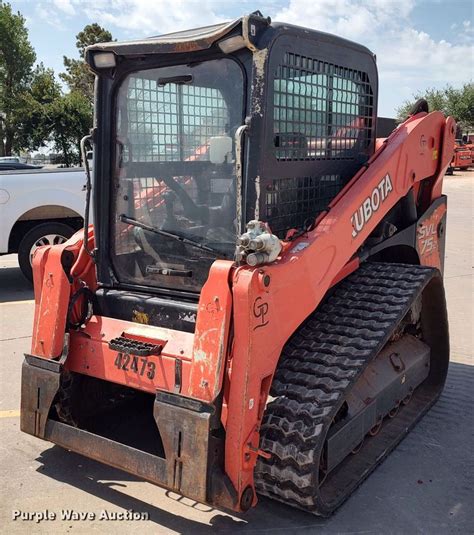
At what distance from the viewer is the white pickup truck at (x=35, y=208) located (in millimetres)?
8305

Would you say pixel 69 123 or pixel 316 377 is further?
pixel 69 123

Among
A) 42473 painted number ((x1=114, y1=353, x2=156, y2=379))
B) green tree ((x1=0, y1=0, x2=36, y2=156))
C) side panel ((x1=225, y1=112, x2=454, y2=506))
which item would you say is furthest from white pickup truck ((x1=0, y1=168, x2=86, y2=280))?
green tree ((x1=0, y1=0, x2=36, y2=156))

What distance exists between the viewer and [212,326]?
294 cm

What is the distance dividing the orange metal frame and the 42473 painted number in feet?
0.08

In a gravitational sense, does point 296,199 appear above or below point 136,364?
above

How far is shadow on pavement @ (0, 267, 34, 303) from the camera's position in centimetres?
835

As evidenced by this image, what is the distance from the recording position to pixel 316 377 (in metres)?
3.19

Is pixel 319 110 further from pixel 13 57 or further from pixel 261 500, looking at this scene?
pixel 13 57

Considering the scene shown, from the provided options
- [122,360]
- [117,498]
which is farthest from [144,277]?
[117,498]

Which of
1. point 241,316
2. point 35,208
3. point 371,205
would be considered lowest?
point 241,316

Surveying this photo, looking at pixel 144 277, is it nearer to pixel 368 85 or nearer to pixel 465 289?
pixel 368 85

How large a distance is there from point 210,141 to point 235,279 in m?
0.93

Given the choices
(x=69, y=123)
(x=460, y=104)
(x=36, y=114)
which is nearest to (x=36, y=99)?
(x=36, y=114)

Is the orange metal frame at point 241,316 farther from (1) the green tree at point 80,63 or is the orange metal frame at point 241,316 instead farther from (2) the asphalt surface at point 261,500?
(1) the green tree at point 80,63
